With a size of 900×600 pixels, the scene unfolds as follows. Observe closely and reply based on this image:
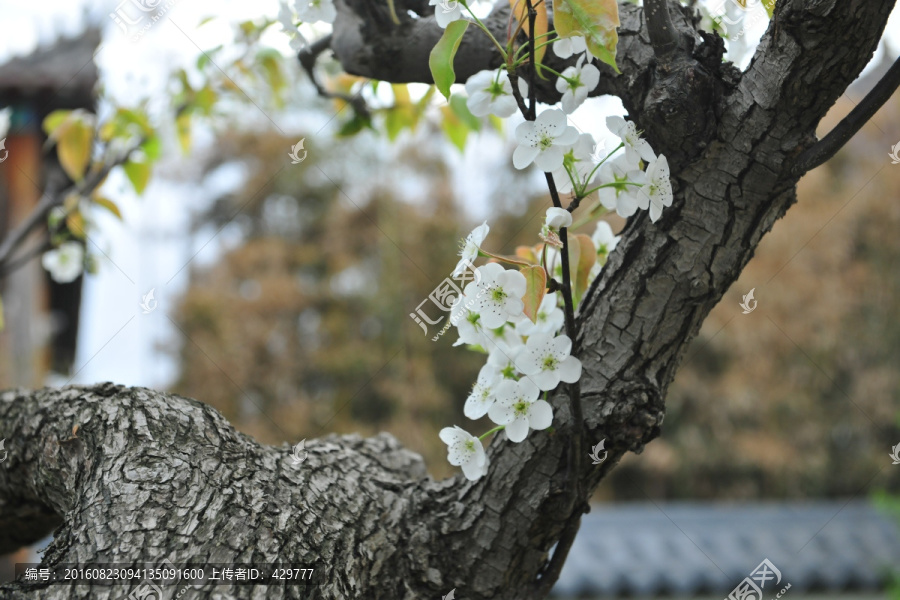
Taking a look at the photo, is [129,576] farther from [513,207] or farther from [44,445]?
[513,207]

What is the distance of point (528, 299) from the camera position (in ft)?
1.92

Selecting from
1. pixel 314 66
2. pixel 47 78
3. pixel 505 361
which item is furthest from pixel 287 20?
pixel 47 78

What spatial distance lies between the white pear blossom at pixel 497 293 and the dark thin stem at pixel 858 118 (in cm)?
29

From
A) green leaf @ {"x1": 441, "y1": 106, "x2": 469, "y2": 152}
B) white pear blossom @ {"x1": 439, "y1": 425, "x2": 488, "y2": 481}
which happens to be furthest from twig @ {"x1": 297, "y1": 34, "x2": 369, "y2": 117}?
white pear blossom @ {"x1": 439, "y1": 425, "x2": 488, "y2": 481}

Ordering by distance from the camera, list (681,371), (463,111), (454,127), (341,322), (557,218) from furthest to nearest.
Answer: (341,322)
(681,371)
(454,127)
(463,111)
(557,218)

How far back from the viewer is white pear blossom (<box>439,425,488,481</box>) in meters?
0.66

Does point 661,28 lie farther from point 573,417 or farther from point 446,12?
point 573,417

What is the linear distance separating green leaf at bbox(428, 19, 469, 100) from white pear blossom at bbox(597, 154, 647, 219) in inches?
6.1

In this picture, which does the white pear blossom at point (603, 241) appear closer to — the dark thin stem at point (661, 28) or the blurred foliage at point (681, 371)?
the dark thin stem at point (661, 28)

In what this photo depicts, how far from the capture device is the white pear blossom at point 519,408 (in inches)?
24.2

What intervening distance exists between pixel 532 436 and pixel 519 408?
3.6 inches
